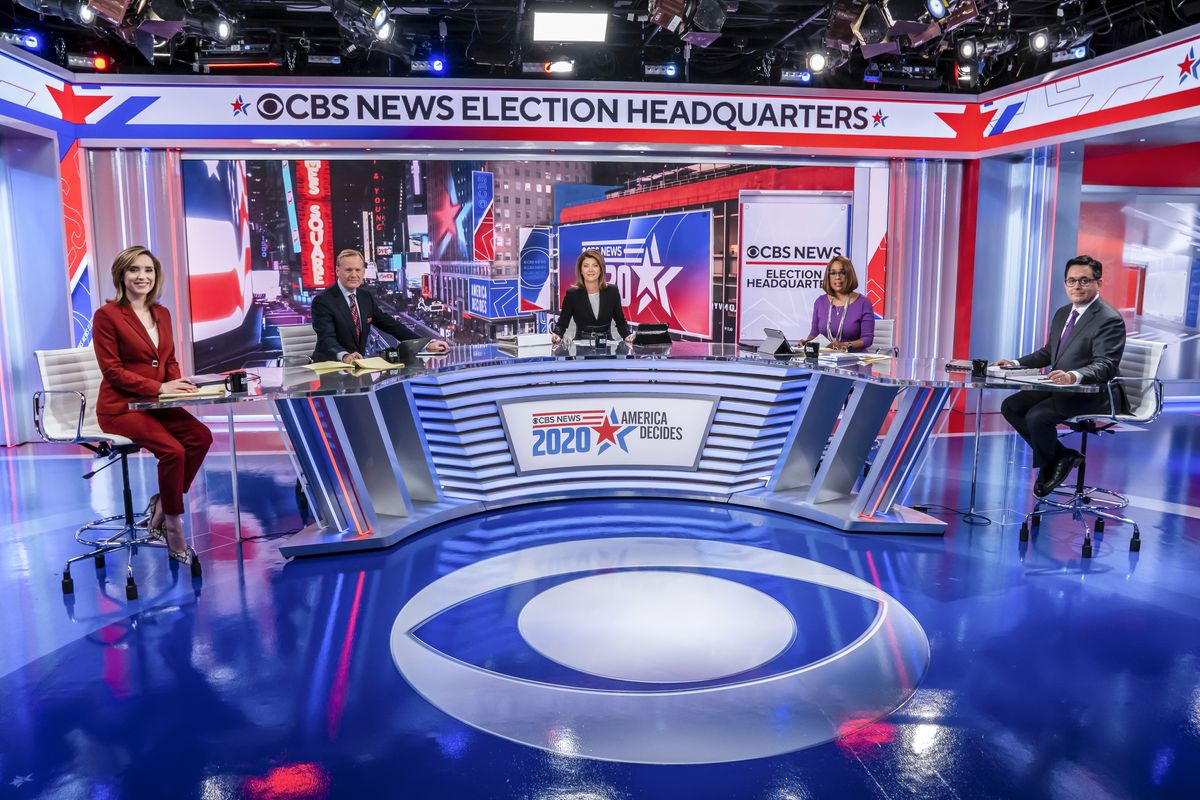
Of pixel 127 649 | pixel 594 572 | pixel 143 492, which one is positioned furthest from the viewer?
pixel 143 492

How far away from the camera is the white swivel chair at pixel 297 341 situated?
16.8 ft

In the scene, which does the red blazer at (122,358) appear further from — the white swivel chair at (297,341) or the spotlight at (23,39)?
the spotlight at (23,39)

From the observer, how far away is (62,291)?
683 cm

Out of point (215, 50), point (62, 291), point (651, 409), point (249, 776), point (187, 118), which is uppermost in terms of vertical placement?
point (215, 50)

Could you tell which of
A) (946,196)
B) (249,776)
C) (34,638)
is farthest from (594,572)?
(946,196)

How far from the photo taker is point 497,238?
815 cm

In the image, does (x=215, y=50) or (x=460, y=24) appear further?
(x=460, y=24)

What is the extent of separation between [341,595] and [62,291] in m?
5.01

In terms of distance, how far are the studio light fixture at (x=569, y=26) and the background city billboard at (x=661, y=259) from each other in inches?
86.2

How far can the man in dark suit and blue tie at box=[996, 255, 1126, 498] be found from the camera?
13.7 ft

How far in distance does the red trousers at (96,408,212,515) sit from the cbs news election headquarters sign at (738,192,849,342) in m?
5.49

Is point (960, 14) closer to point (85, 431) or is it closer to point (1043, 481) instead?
point (1043, 481)

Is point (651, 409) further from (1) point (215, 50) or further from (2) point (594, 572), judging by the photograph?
(1) point (215, 50)

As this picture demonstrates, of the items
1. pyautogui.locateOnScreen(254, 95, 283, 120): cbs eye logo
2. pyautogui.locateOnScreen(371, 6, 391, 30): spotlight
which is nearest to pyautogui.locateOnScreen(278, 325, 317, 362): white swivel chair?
pyautogui.locateOnScreen(371, 6, 391, 30): spotlight
